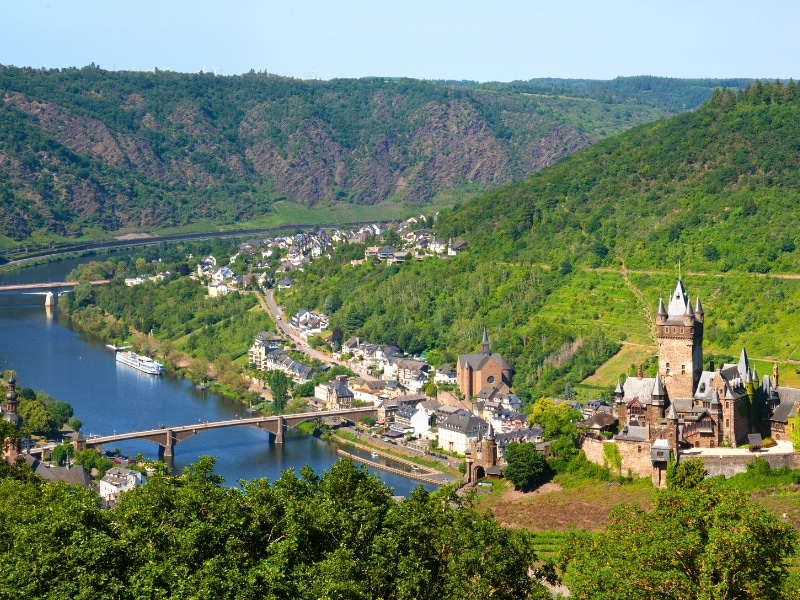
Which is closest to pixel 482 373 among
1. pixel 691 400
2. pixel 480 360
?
pixel 480 360

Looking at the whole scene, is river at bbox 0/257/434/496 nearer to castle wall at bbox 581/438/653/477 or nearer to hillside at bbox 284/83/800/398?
castle wall at bbox 581/438/653/477

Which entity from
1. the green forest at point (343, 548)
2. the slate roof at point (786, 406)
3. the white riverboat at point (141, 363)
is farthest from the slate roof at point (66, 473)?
the white riverboat at point (141, 363)

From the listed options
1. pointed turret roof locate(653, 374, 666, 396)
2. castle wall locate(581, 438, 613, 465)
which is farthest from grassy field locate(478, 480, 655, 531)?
pointed turret roof locate(653, 374, 666, 396)

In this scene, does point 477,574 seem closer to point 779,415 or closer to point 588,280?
point 779,415

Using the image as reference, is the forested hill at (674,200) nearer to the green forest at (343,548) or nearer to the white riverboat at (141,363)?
the white riverboat at (141,363)

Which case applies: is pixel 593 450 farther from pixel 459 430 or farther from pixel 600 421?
pixel 459 430
